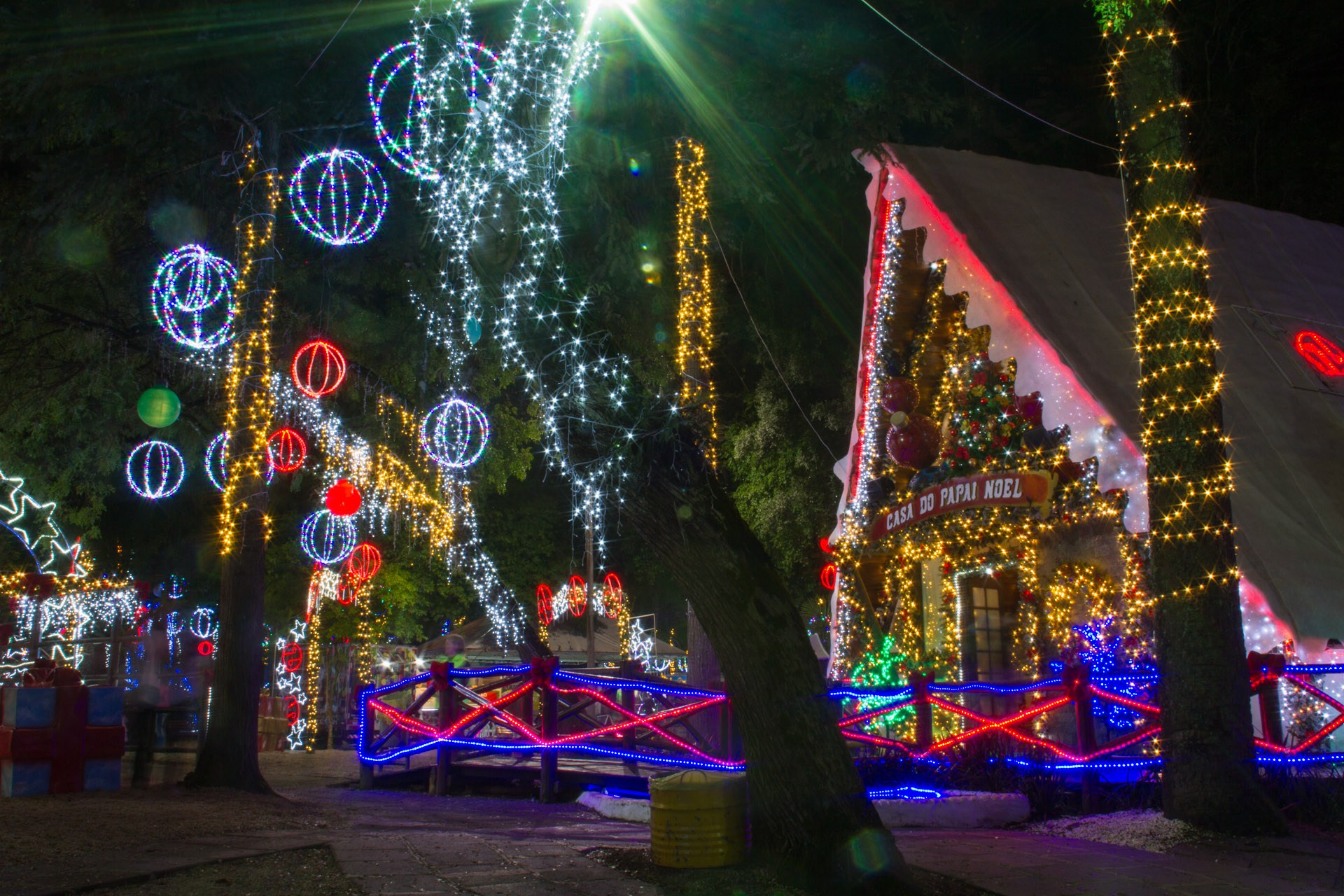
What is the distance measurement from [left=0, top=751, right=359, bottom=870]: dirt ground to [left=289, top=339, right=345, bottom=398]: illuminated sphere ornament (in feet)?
13.4

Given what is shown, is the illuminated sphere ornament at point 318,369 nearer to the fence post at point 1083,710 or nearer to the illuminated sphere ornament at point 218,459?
the illuminated sphere ornament at point 218,459

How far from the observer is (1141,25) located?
8.38 m

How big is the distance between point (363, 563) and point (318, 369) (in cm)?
941

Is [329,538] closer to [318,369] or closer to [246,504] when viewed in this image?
[246,504]

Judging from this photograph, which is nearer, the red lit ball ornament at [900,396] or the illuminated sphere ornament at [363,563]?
the red lit ball ornament at [900,396]

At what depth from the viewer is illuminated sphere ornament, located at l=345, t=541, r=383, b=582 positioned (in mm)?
19375

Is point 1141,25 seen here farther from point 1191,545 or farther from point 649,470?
point 649,470

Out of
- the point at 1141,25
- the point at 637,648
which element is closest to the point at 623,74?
the point at 1141,25

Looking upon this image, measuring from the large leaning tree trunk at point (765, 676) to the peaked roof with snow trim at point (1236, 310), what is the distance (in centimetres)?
499

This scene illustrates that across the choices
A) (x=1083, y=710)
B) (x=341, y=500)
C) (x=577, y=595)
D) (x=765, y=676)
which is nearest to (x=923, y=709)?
(x=1083, y=710)

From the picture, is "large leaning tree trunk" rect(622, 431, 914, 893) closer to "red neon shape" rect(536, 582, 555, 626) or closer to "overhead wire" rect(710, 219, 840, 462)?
"overhead wire" rect(710, 219, 840, 462)

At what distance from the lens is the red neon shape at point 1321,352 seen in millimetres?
11781

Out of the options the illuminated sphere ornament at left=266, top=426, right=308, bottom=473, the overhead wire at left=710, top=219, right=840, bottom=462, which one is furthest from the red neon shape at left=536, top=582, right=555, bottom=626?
the illuminated sphere ornament at left=266, top=426, right=308, bottom=473

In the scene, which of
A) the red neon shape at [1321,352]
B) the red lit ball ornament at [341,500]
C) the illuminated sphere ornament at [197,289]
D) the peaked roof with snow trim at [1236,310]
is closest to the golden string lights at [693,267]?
the peaked roof with snow trim at [1236,310]
